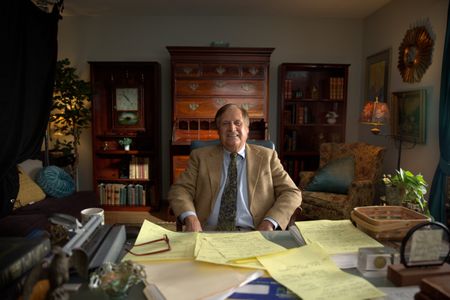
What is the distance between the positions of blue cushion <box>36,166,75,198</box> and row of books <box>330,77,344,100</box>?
3.18 m

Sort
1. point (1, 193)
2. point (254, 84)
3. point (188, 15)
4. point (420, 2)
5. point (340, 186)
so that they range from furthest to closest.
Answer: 1. point (188, 15)
2. point (254, 84)
3. point (340, 186)
4. point (420, 2)
5. point (1, 193)

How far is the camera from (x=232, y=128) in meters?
1.87

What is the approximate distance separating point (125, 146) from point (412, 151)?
325 cm

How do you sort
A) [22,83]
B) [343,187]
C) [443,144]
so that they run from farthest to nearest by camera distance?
[343,187], [22,83], [443,144]

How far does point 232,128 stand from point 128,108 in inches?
115

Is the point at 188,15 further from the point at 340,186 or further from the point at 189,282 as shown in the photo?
the point at 189,282

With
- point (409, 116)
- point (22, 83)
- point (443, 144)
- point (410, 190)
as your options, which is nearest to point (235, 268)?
point (410, 190)

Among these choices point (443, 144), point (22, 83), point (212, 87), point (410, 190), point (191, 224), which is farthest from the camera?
point (212, 87)

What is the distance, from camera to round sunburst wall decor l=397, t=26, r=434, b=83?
3.07m

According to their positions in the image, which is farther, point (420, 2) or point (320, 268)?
point (420, 2)

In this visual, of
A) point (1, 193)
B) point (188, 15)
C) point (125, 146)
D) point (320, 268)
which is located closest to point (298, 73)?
point (188, 15)

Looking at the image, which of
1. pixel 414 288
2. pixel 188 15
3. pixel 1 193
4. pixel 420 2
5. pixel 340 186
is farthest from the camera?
pixel 188 15

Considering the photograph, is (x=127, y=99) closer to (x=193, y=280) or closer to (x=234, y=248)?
(x=234, y=248)

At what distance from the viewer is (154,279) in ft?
2.84
